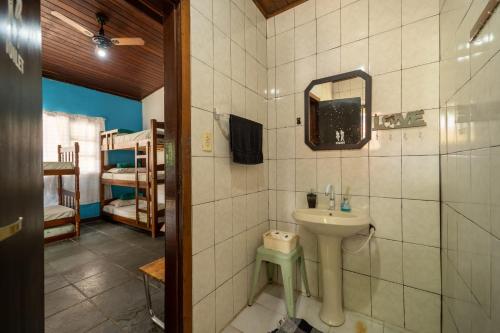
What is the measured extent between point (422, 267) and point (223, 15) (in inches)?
89.3

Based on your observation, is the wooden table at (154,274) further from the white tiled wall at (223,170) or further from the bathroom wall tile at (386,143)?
the bathroom wall tile at (386,143)

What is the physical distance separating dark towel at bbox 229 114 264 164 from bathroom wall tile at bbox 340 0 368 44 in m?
1.01

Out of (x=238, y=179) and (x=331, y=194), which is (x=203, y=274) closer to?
(x=238, y=179)

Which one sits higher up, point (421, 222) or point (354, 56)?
point (354, 56)

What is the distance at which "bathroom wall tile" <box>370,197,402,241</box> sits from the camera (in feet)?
4.87

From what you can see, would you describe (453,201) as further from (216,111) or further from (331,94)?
(216,111)

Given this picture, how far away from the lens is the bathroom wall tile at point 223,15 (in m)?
1.43

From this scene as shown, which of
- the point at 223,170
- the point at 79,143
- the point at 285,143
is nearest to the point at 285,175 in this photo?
the point at 285,143

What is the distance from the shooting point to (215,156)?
1.42 meters

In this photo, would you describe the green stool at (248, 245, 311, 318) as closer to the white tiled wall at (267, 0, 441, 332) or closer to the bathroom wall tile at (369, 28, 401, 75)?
the white tiled wall at (267, 0, 441, 332)

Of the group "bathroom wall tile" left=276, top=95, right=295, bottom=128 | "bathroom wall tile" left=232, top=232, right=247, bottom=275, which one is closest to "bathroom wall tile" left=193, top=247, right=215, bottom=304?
"bathroom wall tile" left=232, top=232, right=247, bottom=275

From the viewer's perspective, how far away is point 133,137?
3.71 m

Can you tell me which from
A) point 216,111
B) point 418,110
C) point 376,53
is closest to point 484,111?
point 418,110

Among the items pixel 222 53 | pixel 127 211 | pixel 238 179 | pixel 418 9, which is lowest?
pixel 127 211
